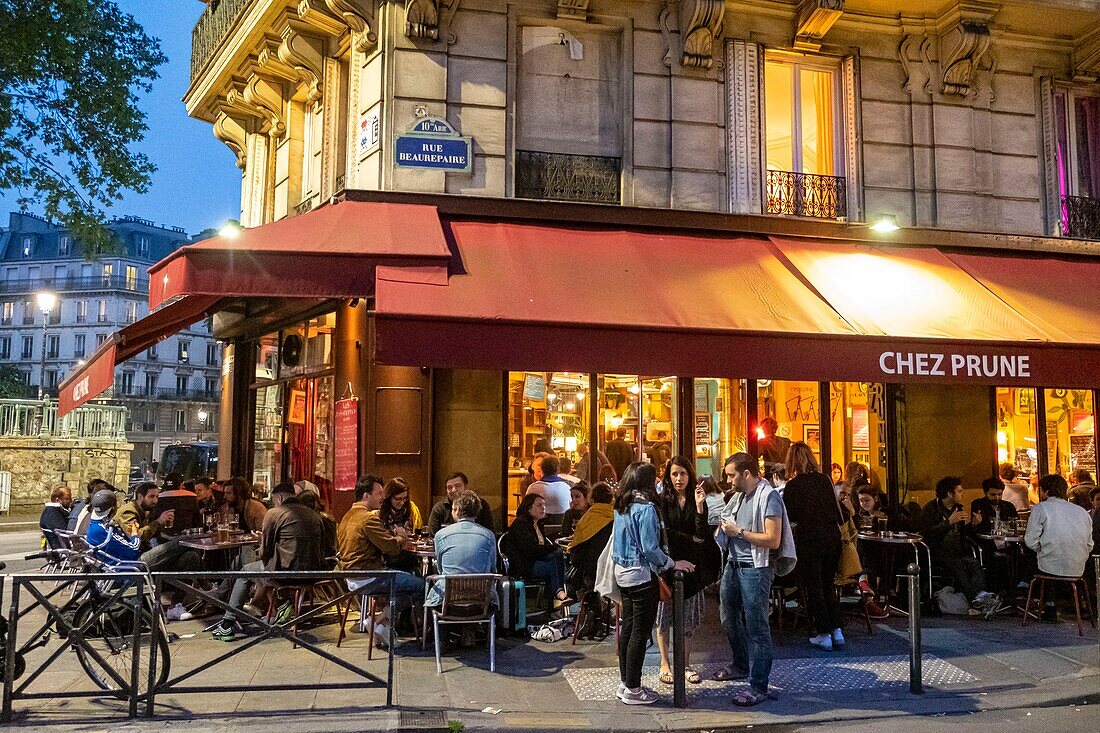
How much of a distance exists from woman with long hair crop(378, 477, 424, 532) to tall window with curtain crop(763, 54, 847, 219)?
5672 mm

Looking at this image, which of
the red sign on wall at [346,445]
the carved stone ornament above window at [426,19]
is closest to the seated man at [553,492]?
the red sign on wall at [346,445]

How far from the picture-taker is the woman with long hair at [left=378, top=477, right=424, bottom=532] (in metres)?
8.91

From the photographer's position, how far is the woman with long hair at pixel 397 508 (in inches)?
351

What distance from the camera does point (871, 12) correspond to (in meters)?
11.5

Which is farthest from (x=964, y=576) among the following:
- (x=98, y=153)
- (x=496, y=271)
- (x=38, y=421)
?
(x=38, y=421)

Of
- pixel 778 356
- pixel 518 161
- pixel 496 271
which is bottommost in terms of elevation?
pixel 778 356

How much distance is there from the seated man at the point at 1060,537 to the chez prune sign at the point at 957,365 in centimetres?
138

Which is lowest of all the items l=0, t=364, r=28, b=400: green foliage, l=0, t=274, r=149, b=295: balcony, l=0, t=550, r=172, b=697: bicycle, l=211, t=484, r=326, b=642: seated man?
l=0, t=550, r=172, b=697: bicycle

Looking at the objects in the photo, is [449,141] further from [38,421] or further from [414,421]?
[38,421]

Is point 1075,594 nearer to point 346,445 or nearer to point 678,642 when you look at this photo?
point 678,642

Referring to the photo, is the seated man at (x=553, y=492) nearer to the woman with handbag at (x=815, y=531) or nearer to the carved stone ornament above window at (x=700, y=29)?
the woman with handbag at (x=815, y=531)

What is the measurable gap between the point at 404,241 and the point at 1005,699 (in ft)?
20.4

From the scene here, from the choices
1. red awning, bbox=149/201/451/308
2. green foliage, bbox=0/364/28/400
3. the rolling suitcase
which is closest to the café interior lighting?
red awning, bbox=149/201/451/308

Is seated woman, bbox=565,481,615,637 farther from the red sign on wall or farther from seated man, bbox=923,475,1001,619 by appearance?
seated man, bbox=923,475,1001,619
